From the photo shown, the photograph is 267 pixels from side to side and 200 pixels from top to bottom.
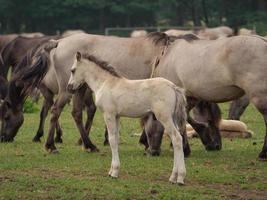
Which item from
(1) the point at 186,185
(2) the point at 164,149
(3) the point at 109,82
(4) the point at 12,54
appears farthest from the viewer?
(4) the point at 12,54

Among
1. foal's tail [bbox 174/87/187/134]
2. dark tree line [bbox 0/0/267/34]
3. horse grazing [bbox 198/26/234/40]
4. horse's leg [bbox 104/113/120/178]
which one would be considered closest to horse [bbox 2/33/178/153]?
horse's leg [bbox 104/113/120/178]

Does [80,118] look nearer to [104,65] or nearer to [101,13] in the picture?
[104,65]

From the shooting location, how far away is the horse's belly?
12.1m

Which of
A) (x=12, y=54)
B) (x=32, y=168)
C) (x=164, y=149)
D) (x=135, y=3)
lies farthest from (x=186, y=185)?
(x=135, y=3)

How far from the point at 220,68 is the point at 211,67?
0.59 feet

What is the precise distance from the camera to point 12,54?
2236cm

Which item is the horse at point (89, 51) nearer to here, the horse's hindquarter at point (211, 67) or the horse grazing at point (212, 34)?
the horse's hindquarter at point (211, 67)

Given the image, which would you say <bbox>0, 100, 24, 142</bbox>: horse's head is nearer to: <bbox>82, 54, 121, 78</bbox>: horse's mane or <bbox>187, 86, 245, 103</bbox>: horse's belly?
<bbox>187, 86, 245, 103</bbox>: horse's belly

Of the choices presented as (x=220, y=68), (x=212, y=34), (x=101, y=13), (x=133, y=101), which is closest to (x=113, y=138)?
(x=133, y=101)

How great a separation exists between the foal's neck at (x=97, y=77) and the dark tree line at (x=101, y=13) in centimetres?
4196

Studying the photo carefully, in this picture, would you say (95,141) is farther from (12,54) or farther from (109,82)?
(12,54)

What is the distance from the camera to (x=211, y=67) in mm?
12156

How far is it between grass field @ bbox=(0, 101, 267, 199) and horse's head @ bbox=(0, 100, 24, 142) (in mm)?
335

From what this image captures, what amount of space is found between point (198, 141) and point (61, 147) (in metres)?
2.61
